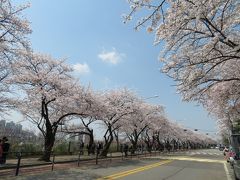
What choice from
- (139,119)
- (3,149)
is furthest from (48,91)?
(139,119)

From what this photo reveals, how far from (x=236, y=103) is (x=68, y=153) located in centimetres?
2018

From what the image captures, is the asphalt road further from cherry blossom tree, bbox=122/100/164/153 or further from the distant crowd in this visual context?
cherry blossom tree, bbox=122/100/164/153

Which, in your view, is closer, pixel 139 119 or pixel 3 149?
pixel 3 149

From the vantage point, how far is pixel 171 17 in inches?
376

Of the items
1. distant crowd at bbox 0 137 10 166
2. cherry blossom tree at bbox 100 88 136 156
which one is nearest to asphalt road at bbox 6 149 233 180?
distant crowd at bbox 0 137 10 166

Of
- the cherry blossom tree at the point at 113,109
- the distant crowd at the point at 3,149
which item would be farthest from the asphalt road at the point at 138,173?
the cherry blossom tree at the point at 113,109

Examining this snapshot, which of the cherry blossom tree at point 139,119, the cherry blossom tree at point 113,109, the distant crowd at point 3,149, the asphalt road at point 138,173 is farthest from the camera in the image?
the cherry blossom tree at point 139,119

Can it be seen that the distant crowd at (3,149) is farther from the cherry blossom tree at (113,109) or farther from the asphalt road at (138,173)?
the cherry blossom tree at (113,109)

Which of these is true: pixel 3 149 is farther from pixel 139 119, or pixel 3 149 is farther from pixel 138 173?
pixel 139 119

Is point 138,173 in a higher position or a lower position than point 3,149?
lower

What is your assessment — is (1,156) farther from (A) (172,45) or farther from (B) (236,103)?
(B) (236,103)

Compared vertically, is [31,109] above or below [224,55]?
above

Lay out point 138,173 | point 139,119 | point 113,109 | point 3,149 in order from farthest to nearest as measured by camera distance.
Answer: point 139,119 < point 113,109 < point 3,149 < point 138,173

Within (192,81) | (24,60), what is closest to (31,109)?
(24,60)
